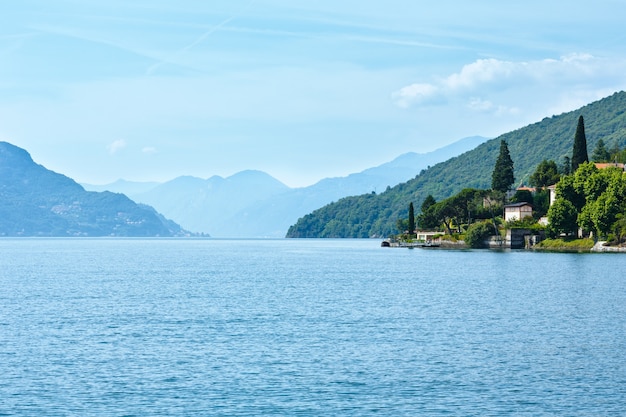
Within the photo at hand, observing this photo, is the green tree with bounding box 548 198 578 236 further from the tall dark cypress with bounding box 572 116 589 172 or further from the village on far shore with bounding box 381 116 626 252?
the tall dark cypress with bounding box 572 116 589 172

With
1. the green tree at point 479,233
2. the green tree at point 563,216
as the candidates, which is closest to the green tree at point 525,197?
the green tree at point 479,233

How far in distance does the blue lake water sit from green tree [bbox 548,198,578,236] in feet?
248

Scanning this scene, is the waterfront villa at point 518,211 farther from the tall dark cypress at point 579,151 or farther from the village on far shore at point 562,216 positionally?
the tall dark cypress at point 579,151

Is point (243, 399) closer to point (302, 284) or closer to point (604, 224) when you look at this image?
point (302, 284)

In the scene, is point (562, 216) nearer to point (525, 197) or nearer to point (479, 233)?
point (479, 233)

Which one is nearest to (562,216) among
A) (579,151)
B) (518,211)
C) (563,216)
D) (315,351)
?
(563,216)

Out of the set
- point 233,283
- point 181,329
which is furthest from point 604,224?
point 181,329

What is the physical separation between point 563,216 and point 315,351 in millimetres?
119455

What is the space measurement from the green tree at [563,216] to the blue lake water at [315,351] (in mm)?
75689

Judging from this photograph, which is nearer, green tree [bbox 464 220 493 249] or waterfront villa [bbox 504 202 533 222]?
green tree [bbox 464 220 493 249]

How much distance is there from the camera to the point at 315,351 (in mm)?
43125

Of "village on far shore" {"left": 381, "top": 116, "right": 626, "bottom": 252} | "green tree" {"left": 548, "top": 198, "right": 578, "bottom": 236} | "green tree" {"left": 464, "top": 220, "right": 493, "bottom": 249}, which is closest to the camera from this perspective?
"village on far shore" {"left": 381, "top": 116, "right": 626, "bottom": 252}

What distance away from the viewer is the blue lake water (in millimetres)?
32938

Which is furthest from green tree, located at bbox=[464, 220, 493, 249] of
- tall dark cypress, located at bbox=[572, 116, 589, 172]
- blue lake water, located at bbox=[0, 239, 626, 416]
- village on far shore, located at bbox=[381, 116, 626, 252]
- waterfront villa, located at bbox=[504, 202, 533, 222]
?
blue lake water, located at bbox=[0, 239, 626, 416]
